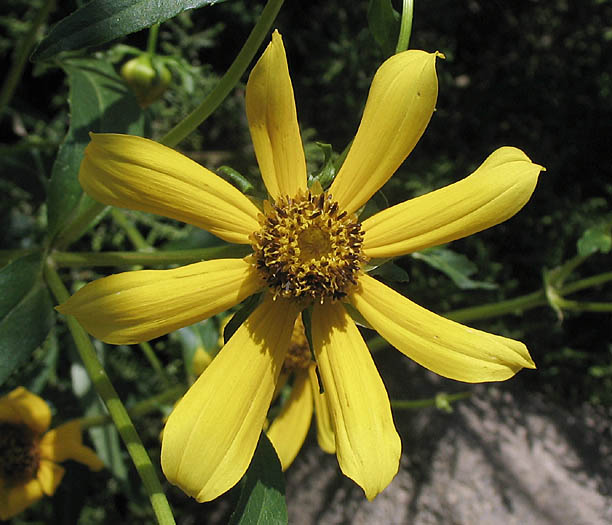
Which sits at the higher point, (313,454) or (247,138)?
(247,138)

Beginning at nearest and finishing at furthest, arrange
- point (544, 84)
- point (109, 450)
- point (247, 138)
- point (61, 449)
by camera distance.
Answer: point (61, 449) < point (109, 450) < point (544, 84) < point (247, 138)

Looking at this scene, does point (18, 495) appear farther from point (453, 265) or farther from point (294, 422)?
point (453, 265)

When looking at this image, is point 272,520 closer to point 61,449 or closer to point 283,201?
point 283,201

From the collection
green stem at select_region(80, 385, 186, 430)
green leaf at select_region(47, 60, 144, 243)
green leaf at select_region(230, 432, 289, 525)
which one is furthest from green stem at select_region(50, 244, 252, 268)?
green stem at select_region(80, 385, 186, 430)

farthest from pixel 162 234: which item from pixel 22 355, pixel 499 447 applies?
pixel 499 447

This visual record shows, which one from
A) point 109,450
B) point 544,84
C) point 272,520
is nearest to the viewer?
point 272,520

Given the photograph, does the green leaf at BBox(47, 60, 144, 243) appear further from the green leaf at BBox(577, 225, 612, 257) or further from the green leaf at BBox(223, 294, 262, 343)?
the green leaf at BBox(577, 225, 612, 257)
